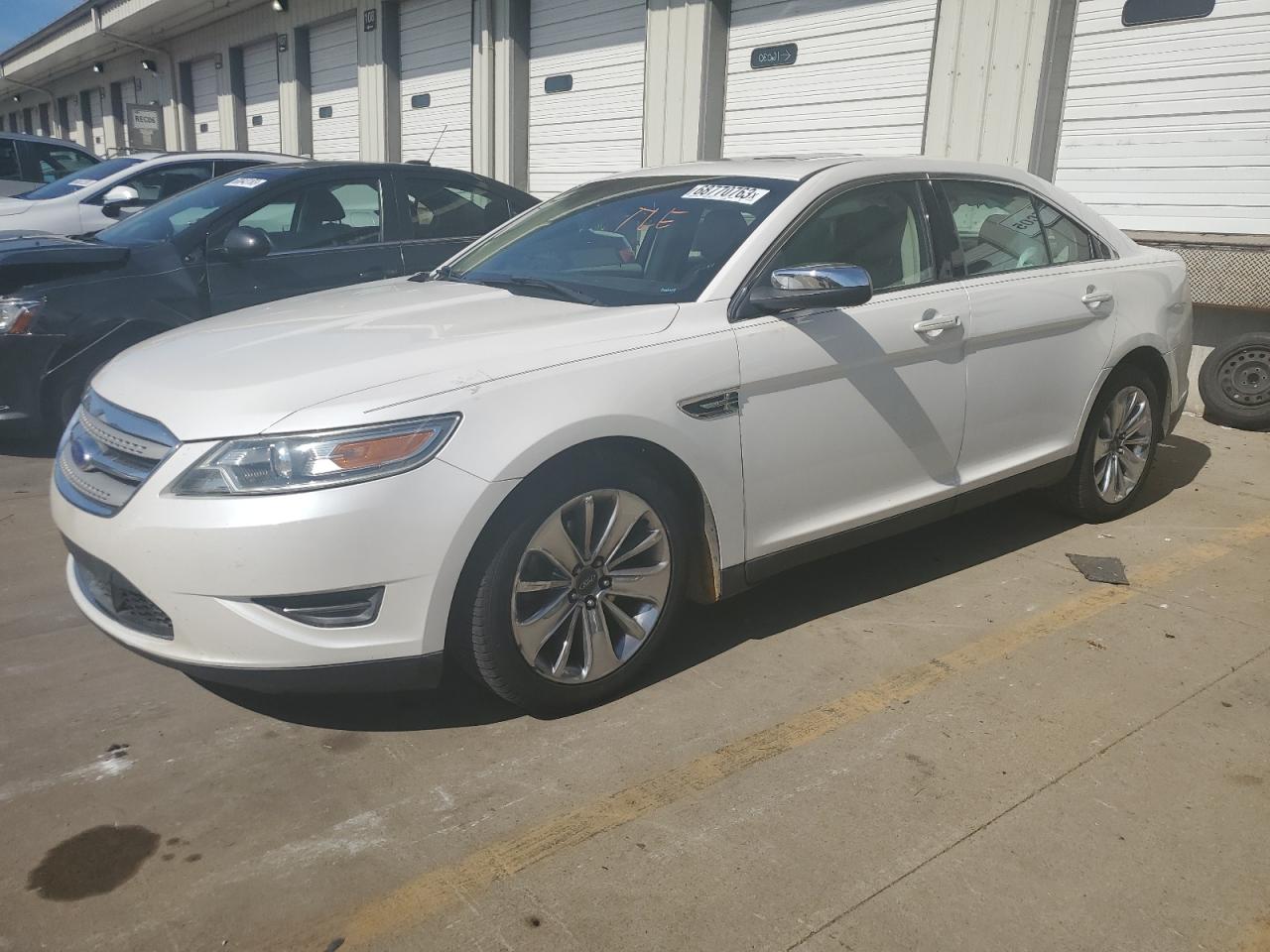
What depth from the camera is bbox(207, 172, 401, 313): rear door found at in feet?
19.2

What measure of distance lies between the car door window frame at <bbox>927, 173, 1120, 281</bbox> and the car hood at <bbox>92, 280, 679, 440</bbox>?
1.41 meters

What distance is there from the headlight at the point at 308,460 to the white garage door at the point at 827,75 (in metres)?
7.36

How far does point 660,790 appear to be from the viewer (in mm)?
2695

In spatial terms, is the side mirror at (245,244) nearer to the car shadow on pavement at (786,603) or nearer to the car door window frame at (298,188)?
the car door window frame at (298,188)

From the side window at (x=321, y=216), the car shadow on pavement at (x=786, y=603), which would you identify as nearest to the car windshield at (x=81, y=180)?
the side window at (x=321, y=216)

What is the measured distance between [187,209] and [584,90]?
676 centimetres

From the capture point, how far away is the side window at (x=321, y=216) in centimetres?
607

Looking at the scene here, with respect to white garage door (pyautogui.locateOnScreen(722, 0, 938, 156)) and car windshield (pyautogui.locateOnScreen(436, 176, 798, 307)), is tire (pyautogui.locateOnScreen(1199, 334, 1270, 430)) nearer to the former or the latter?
white garage door (pyautogui.locateOnScreen(722, 0, 938, 156))

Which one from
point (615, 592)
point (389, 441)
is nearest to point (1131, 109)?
point (615, 592)

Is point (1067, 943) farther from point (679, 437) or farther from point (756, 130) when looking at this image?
point (756, 130)

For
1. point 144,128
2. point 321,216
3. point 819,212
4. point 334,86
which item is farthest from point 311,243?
point 144,128

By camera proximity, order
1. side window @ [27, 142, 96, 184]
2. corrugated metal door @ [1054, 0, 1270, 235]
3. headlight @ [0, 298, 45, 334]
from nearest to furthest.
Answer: headlight @ [0, 298, 45, 334] → corrugated metal door @ [1054, 0, 1270, 235] → side window @ [27, 142, 96, 184]

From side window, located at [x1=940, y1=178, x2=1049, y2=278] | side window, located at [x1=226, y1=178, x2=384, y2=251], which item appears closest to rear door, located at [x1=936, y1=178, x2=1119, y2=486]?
side window, located at [x1=940, y1=178, x2=1049, y2=278]

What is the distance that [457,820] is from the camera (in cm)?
256
